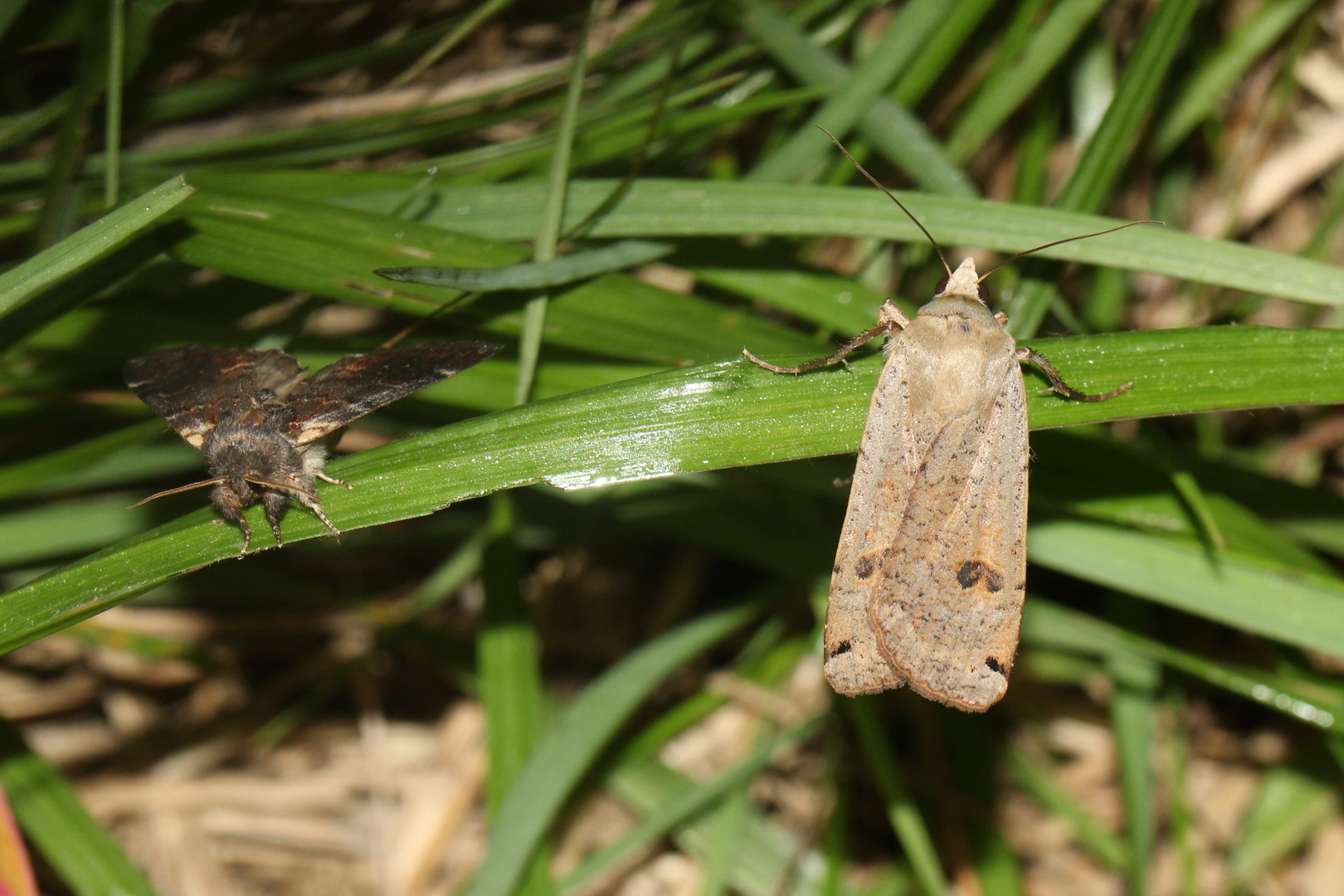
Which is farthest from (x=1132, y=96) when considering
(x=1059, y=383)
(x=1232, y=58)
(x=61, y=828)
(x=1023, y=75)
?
(x=61, y=828)

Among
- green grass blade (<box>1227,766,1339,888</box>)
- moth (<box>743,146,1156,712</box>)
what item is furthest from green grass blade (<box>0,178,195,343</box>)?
green grass blade (<box>1227,766,1339,888</box>)

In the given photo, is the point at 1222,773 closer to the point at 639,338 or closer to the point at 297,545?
the point at 639,338

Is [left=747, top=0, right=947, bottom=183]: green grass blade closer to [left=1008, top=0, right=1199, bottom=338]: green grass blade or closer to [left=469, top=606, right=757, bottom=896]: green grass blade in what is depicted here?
[left=1008, top=0, right=1199, bottom=338]: green grass blade

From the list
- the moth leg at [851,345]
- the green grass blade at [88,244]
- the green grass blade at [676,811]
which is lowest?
the green grass blade at [676,811]

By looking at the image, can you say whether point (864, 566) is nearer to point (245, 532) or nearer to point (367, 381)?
point (367, 381)

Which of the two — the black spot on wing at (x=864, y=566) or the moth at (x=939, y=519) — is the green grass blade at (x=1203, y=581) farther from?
the black spot on wing at (x=864, y=566)

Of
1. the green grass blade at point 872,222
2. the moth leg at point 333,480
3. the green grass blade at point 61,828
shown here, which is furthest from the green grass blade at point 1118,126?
the green grass blade at point 61,828

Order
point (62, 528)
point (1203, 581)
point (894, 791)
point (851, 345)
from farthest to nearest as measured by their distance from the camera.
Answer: point (894, 791), point (62, 528), point (1203, 581), point (851, 345)
